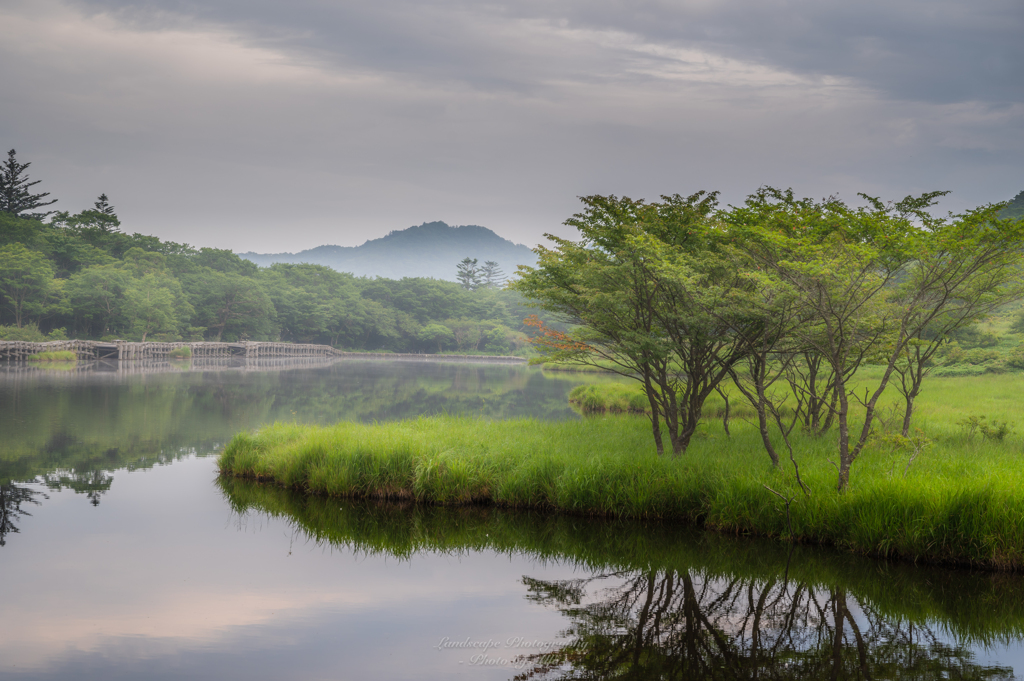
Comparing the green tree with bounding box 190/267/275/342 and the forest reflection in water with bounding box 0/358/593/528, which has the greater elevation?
the green tree with bounding box 190/267/275/342

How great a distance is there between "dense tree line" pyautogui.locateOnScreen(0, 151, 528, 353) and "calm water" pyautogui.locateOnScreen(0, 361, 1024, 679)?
45.6m

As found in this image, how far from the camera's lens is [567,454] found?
10.5 meters

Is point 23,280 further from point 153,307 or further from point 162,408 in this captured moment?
point 162,408

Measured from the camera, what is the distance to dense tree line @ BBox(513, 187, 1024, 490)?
8211 mm

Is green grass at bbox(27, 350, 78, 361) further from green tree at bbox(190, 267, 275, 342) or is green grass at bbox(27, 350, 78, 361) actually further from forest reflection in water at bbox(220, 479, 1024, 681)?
forest reflection in water at bbox(220, 479, 1024, 681)

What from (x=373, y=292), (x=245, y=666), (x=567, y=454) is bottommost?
(x=245, y=666)

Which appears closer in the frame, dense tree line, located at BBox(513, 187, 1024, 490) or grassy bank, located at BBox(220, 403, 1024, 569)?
grassy bank, located at BBox(220, 403, 1024, 569)

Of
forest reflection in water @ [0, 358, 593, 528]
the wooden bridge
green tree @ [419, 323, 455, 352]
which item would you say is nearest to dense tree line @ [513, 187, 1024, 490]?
forest reflection in water @ [0, 358, 593, 528]

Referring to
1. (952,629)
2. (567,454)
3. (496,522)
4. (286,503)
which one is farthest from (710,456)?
(286,503)

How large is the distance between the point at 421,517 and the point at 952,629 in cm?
625

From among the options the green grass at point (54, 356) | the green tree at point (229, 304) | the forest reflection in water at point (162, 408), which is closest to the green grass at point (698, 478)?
the forest reflection in water at point (162, 408)

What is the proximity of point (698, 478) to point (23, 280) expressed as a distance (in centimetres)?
5325

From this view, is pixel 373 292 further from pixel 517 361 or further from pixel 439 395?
pixel 439 395

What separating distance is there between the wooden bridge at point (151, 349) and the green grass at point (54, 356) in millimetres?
363
